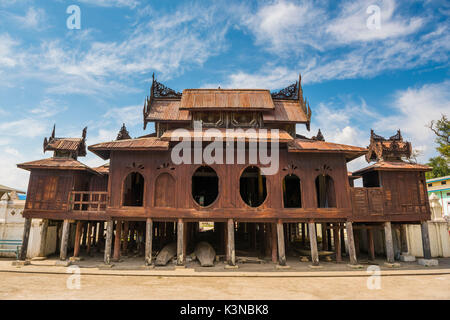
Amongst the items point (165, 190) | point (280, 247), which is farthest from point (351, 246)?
point (165, 190)

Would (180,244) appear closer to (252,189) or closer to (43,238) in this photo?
(252,189)

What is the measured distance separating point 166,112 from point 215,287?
11445 mm

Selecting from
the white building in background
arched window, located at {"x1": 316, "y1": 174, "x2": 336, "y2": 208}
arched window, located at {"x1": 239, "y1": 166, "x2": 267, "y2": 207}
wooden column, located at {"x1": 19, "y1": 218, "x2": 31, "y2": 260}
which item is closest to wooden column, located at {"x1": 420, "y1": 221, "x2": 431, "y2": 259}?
arched window, located at {"x1": 316, "y1": 174, "x2": 336, "y2": 208}

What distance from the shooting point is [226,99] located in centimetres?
1728

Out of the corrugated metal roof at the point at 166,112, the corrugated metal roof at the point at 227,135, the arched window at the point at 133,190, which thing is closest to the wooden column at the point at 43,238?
the arched window at the point at 133,190

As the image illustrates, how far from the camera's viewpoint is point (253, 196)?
19156mm

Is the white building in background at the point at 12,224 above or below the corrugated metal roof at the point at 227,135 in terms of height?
below

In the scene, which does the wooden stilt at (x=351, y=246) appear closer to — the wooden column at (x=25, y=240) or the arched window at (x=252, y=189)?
the arched window at (x=252, y=189)

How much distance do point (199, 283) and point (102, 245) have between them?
12.9 m

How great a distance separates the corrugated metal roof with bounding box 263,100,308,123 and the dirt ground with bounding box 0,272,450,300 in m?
9.40

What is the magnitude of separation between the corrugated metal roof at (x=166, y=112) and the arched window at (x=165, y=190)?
4130 millimetres

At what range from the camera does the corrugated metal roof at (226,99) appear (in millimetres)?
16391
